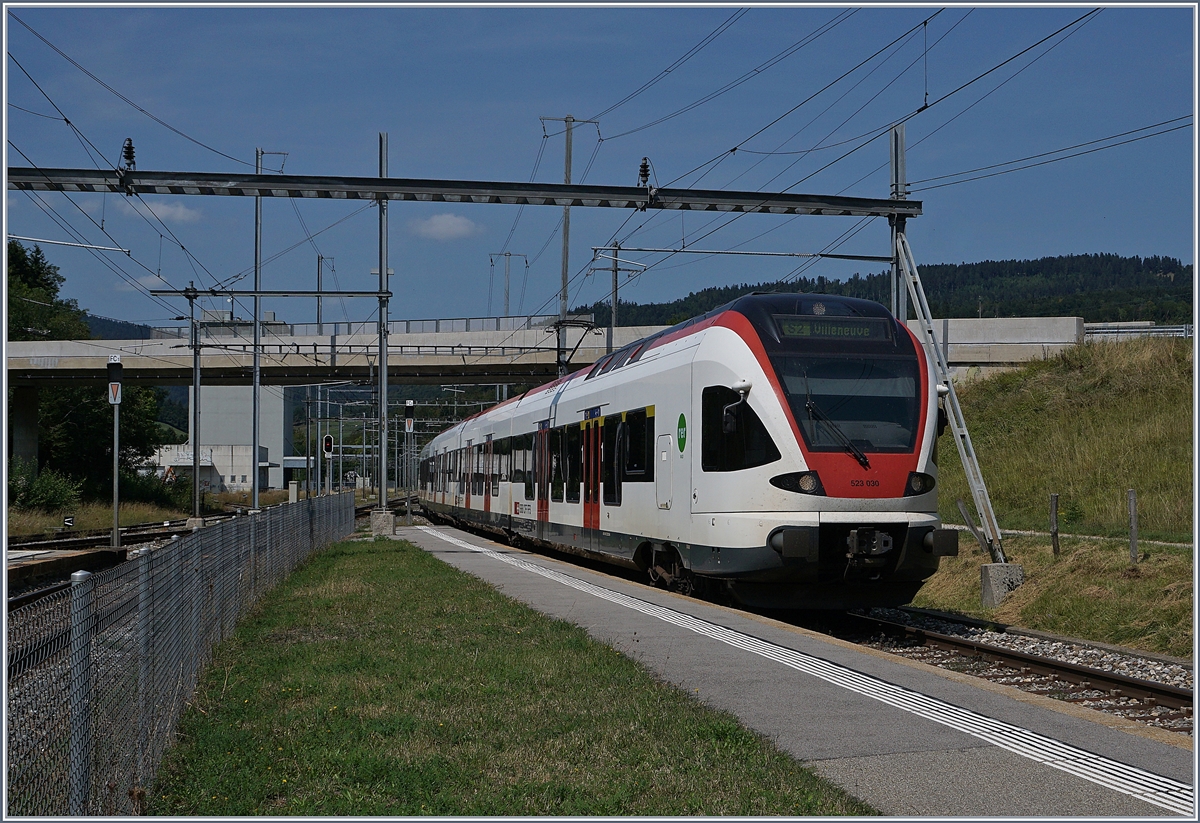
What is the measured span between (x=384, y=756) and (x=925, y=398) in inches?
351

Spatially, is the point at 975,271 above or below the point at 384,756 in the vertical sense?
above

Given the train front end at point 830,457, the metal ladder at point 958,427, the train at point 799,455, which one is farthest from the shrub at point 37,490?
the train front end at point 830,457

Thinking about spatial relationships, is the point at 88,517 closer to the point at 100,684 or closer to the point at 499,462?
the point at 499,462

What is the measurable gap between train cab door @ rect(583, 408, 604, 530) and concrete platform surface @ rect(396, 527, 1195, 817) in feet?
23.9

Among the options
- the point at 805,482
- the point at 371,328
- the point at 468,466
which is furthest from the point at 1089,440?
the point at 371,328

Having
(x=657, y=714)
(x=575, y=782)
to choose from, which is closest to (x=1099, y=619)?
(x=657, y=714)

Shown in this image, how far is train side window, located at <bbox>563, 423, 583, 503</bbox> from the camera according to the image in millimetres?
21125

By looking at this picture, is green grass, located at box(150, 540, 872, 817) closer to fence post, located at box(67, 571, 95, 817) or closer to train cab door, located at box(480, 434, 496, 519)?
fence post, located at box(67, 571, 95, 817)

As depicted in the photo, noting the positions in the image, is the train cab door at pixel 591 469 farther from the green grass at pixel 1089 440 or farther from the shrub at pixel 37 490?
the shrub at pixel 37 490

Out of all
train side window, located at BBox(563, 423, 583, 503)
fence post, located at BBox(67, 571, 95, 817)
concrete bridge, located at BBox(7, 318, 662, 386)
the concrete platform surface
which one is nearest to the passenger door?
the concrete platform surface

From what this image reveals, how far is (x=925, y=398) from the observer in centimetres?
1370

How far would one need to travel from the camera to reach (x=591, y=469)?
20188 millimetres

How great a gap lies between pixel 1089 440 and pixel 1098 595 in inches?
459

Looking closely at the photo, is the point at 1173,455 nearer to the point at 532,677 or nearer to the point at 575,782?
the point at 532,677
